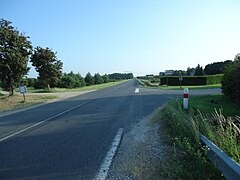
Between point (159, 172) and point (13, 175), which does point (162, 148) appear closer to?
point (159, 172)

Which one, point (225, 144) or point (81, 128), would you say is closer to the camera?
point (225, 144)

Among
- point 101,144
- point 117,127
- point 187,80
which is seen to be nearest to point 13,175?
point 101,144

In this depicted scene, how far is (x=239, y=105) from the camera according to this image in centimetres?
700

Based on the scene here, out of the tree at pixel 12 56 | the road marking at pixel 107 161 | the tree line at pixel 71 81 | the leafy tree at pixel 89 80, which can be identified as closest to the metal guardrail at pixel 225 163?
the road marking at pixel 107 161

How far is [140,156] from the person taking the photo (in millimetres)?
3900

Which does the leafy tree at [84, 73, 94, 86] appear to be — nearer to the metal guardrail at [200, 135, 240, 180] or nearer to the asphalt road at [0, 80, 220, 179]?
the asphalt road at [0, 80, 220, 179]

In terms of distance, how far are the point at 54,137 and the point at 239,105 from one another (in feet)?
22.4

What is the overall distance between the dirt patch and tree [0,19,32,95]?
17.0m

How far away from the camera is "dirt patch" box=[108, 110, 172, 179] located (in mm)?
3193

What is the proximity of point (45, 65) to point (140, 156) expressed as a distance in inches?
1186

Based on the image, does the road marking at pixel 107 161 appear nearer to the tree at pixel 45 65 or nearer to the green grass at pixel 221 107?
Result: the green grass at pixel 221 107

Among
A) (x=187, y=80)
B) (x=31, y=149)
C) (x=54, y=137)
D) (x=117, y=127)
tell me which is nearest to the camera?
(x=31, y=149)

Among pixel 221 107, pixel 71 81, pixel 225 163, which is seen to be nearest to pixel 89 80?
pixel 71 81

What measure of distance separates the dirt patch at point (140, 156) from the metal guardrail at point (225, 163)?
89 cm
